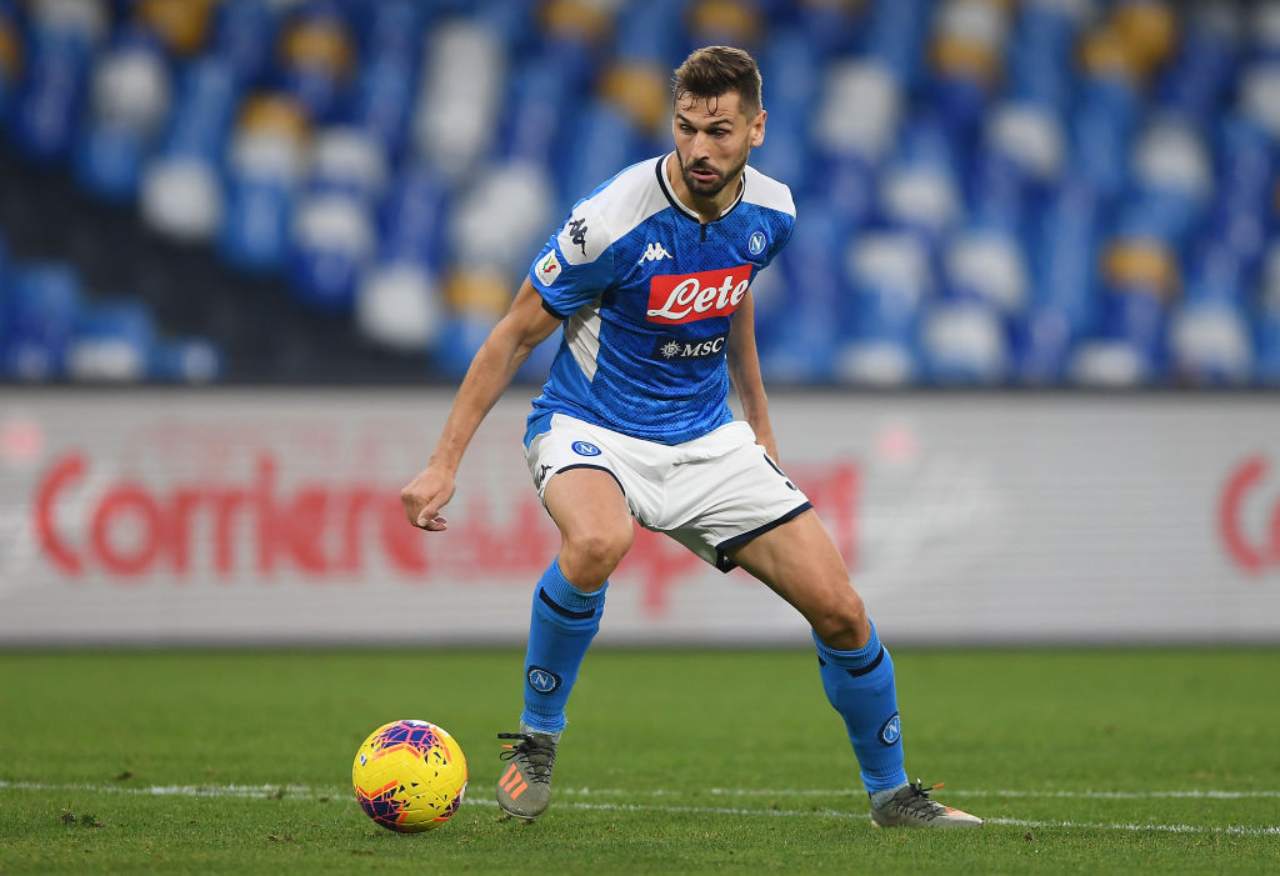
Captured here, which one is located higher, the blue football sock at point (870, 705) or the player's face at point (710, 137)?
the player's face at point (710, 137)

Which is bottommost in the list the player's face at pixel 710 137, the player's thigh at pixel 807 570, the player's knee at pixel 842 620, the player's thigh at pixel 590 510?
the player's knee at pixel 842 620

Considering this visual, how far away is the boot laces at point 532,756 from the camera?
5090 mm

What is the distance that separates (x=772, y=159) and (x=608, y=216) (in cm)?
1186

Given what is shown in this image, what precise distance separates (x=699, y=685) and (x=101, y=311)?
20.5ft

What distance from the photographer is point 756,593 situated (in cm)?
1165

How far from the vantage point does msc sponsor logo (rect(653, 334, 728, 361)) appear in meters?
5.21

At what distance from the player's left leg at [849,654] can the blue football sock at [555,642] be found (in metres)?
0.46

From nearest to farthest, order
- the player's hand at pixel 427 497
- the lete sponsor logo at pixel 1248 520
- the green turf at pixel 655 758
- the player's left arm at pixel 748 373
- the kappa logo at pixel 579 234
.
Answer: the green turf at pixel 655 758 → the player's hand at pixel 427 497 → the kappa logo at pixel 579 234 → the player's left arm at pixel 748 373 → the lete sponsor logo at pixel 1248 520

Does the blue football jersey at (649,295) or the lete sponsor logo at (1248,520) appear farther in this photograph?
the lete sponsor logo at (1248,520)

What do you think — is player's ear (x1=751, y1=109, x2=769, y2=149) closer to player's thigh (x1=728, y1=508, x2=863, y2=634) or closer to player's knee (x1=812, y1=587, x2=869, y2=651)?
player's thigh (x1=728, y1=508, x2=863, y2=634)

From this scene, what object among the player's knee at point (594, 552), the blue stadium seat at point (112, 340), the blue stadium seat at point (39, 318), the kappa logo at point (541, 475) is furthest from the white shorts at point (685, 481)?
the blue stadium seat at point (39, 318)

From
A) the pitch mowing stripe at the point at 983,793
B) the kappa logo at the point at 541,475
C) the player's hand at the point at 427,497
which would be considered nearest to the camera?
the player's hand at the point at 427,497

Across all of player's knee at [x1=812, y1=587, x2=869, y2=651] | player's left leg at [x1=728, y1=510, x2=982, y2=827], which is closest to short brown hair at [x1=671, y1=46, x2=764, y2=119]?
player's left leg at [x1=728, y1=510, x2=982, y2=827]

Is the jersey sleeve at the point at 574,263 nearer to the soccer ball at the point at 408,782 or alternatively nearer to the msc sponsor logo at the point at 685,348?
the msc sponsor logo at the point at 685,348
